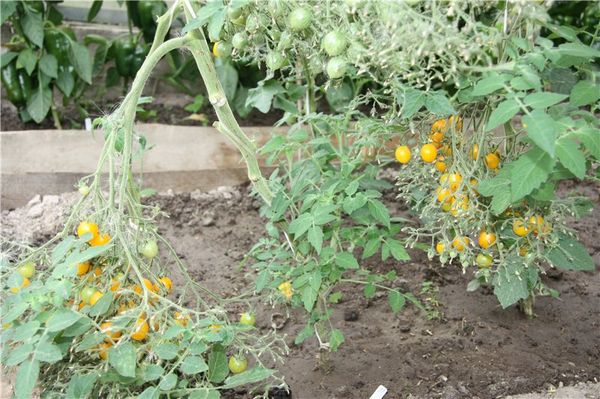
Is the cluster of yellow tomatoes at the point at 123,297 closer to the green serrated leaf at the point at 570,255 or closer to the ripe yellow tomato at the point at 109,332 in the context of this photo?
the ripe yellow tomato at the point at 109,332

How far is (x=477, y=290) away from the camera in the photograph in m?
2.19

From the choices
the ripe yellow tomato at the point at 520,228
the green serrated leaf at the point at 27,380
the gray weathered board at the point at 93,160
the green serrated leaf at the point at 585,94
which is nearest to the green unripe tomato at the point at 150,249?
the green serrated leaf at the point at 27,380

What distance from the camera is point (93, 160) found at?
9.62ft

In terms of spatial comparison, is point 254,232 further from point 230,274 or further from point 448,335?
point 448,335

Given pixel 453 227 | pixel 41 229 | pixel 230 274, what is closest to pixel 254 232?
pixel 230 274

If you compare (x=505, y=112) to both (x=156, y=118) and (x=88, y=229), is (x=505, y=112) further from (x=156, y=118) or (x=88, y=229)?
(x=156, y=118)

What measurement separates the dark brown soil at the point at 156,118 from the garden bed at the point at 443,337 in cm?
97

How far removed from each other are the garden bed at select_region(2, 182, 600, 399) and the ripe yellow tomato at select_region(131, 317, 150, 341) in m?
0.40

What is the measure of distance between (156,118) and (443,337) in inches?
76.2

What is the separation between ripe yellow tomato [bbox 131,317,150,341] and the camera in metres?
1.36

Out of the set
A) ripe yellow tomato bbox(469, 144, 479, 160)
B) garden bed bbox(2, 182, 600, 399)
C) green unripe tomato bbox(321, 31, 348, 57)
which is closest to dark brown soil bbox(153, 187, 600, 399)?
garden bed bbox(2, 182, 600, 399)

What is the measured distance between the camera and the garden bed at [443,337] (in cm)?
180

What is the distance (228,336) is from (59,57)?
2.18m

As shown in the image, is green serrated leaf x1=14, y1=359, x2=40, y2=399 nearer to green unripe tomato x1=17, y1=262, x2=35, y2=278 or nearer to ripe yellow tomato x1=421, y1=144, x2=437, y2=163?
green unripe tomato x1=17, y1=262, x2=35, y2=278
